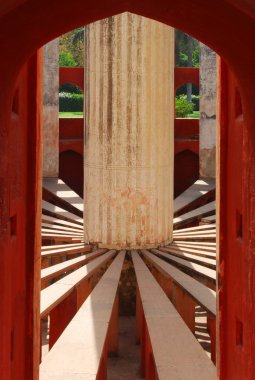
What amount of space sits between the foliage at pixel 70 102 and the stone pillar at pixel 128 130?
20241 millimetres

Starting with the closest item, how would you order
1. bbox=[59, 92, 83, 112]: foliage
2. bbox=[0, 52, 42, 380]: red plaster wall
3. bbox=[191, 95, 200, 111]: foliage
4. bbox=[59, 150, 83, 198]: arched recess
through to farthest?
bbox=[0, 52, 42, 380]: red plaster wall → bbox=[59, 150, 83, 198]: arched recess → bbox=[59, 92, 83, 112]: foliage → bbox=[191, 95, 200, 111]: foliage

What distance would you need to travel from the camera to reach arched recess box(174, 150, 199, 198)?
51.1 ft

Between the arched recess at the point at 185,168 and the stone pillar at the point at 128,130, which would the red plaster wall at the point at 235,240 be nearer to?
the stone pillar at the point at 128,130

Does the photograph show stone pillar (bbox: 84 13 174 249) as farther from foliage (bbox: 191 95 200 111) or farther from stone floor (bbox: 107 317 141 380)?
foliage (bbox: 191 95 200 111)

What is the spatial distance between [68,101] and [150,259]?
21.3 m

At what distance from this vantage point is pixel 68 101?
29.0 m

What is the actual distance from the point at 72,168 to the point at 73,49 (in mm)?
17421

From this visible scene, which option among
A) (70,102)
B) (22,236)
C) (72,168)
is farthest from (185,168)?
(70,102)

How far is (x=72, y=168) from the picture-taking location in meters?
15.6

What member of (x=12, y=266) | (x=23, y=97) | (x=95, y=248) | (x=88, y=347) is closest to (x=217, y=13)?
(x=23, y=97)

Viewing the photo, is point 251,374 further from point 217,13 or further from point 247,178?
point 217,13

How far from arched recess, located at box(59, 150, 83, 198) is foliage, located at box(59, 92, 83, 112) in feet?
44.5

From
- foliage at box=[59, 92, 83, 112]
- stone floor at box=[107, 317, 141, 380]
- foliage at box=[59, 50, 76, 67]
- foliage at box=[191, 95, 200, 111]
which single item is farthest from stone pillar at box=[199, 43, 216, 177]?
foliage at box=[59, 50, 76, 67]

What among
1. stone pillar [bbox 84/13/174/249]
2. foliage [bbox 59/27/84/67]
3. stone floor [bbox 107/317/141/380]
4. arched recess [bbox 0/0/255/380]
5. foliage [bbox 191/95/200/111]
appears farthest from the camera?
foliage [bbox 191/95/200/111]
